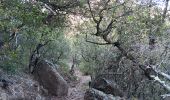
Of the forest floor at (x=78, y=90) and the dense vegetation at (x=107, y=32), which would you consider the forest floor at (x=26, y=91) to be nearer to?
the forest floor at (x=78, y=90)

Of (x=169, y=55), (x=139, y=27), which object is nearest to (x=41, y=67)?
(x=139, y=27)

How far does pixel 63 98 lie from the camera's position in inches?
613

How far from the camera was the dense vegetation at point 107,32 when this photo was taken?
9258 mm

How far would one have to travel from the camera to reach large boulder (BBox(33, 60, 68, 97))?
51.4 feet

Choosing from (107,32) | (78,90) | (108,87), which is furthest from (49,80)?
(107,32)

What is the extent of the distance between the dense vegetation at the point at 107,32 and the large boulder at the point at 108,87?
1.86 feet

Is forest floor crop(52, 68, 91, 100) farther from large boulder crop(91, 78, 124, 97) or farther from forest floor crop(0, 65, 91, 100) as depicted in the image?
large boulder crop(91, 78, 124, 97)

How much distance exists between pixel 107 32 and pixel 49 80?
4752 millimetres

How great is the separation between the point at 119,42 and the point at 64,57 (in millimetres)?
9128

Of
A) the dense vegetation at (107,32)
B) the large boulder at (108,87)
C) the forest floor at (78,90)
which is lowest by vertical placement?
the forest floor at (78,90)

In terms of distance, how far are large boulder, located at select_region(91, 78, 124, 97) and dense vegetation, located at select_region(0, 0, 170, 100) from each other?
1.86ft

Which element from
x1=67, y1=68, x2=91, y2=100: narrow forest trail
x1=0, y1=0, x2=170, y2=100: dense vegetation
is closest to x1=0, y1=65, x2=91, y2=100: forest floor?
x1=67, y1=68, x2=91, y2=100: narrow forest trail

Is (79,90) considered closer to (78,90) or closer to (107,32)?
(78,90)

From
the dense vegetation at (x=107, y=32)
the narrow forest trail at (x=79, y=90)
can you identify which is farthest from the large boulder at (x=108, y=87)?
the narrow forest trail at (x=79, y=90)
